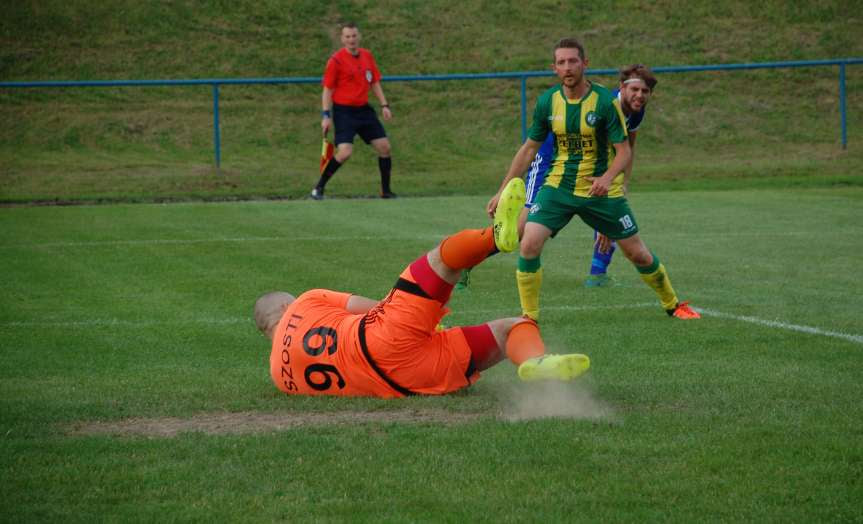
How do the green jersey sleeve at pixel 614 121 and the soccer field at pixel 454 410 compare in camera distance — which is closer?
the soccer field at pixel 454 410

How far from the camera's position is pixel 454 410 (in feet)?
19.9

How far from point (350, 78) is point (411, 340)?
14166 millimetres

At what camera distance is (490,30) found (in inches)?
1437

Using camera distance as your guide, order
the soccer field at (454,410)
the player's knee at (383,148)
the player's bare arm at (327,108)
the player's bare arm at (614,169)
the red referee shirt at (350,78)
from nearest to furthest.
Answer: the soccer field at (454,410), the player's bare arm at (614,169), the player's bare arm at (327,108), the red referee shirt at (350,78), the player's knee at (383,148)

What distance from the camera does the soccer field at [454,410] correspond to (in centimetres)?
458

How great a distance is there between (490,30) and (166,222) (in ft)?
69.9

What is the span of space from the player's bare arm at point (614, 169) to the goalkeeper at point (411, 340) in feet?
6.57

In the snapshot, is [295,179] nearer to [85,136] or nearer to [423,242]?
[85,136]

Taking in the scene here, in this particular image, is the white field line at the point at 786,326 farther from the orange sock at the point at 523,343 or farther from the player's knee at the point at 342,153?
the player's knee at the point at 342,153

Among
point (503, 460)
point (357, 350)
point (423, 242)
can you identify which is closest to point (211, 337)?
point (357, 350)

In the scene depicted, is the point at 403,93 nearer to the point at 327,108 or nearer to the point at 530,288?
the point at 327,108

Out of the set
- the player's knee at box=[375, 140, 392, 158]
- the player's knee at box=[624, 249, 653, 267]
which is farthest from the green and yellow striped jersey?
the player's knee at box=[375, 140, 392, 158]

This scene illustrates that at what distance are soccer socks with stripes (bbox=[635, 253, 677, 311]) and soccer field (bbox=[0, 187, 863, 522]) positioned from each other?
22 centimetres

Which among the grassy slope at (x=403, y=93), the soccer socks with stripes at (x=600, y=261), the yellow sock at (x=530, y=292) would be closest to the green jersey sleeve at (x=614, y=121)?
the yellow sock at (x=530, y=292)
